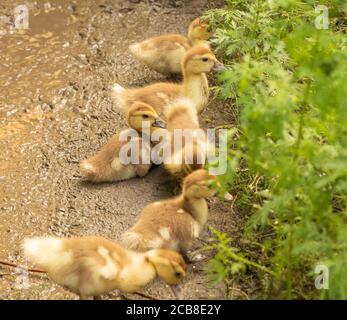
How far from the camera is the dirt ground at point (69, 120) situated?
11.4 feet

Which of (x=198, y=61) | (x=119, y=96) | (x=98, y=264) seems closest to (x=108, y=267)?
(x=98, y=264)

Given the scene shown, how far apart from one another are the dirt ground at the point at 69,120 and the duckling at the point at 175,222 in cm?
18

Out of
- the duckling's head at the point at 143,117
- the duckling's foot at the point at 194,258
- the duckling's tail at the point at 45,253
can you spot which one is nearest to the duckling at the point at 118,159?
the duckling's head at the point at 143,117

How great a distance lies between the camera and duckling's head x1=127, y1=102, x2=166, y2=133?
371 centimetres

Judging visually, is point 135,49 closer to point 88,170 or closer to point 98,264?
point 88,170

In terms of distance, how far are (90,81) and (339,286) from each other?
8.12 ft

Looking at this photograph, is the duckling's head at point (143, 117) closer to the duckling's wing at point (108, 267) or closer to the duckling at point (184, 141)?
the duckling at point (184, 141)

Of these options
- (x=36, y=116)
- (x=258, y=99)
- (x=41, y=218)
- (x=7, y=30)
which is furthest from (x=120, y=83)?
(x=258, y=99)

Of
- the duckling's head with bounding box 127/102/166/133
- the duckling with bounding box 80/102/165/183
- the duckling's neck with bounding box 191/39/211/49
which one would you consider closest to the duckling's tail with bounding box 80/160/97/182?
the duckling with bounding box 80/102/165/183

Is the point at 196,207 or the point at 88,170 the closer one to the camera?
the point at 196,207

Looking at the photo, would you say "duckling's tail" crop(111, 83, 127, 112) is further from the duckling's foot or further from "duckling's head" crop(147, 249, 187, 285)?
"duckling's head" crop(147, 249, 187, 285)

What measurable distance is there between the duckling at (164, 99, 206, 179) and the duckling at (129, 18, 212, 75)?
52 centimetres

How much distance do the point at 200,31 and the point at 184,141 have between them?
3.68 ft

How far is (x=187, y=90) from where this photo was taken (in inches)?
158
